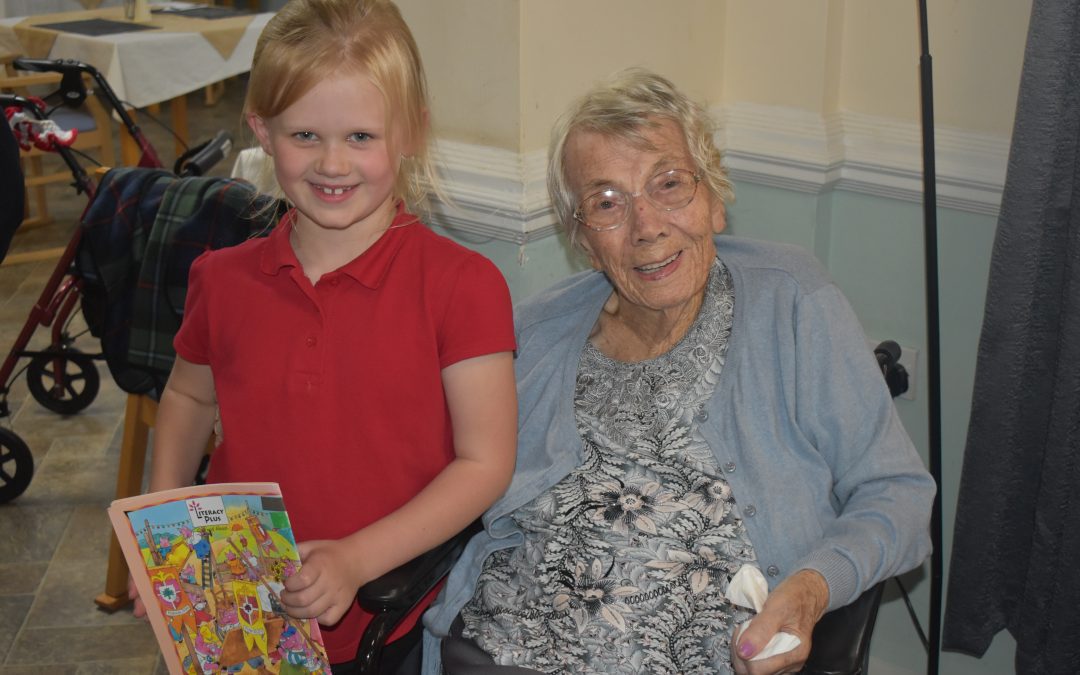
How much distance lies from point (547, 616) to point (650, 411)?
0.31 meters

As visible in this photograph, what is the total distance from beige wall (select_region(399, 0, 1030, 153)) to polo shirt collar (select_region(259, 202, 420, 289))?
0.43 m

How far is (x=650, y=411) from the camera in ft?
5.39

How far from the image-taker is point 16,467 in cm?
342

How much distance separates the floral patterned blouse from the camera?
5.05 ft

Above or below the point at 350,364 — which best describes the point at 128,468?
below

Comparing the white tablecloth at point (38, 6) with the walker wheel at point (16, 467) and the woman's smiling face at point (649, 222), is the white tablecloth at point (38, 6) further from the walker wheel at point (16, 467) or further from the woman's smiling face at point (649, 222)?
the woman's smiling face at point (649, 222)

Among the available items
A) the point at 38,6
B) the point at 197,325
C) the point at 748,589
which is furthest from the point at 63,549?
the point at 38,6

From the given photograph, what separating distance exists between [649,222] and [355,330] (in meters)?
0.42

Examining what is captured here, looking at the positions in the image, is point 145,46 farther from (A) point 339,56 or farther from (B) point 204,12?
(A) point 339,56

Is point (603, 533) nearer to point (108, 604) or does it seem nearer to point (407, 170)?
point (407, 170)

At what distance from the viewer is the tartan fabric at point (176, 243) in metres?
2.24

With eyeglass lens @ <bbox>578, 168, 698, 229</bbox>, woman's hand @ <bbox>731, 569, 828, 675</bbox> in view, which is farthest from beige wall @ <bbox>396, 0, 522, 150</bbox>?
woman's hand @ <bbox>731, 569, 828, 675</bbox>

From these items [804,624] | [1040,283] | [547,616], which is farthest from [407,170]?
[1040,283]

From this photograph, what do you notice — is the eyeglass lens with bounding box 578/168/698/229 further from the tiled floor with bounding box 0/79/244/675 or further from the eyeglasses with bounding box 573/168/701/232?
the tiled floor with bounding box 0/79/244/675
